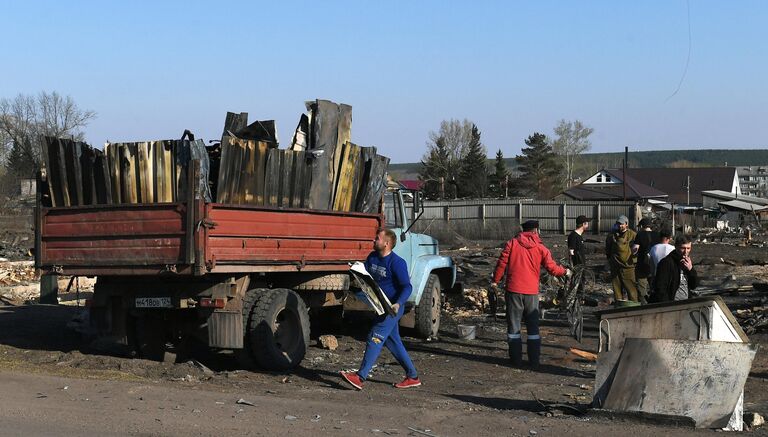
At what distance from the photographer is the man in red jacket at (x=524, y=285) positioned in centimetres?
1136

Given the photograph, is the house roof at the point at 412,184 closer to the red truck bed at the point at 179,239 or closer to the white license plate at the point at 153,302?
the red truck bed at the point at 179,239

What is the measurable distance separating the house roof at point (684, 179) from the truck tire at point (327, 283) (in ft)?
328

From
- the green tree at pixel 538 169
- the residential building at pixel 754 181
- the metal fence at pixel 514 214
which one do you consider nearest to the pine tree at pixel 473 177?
the green tree at pixel 538 169

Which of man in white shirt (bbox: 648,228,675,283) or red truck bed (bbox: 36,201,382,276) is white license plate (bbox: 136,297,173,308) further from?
man in white shirt (bbox: 648,228,675,283)

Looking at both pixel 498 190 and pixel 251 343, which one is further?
pixel 498 190

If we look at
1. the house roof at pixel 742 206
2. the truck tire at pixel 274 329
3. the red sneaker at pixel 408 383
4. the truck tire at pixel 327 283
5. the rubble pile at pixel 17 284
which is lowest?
the rubble pile at pixel 17 284

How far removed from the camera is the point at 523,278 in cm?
1141

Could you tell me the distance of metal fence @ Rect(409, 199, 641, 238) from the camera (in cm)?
5506

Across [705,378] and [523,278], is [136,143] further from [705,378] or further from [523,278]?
[705,378]

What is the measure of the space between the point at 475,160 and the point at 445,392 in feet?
284

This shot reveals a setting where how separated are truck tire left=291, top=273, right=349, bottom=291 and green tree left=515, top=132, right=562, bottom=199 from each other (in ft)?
285

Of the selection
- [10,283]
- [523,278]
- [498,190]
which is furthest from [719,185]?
[523,278]

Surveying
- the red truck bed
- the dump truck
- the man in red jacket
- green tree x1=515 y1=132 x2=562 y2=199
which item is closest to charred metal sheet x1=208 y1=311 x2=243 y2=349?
the dump truck

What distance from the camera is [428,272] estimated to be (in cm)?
1418
